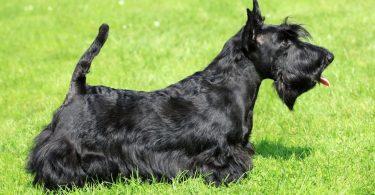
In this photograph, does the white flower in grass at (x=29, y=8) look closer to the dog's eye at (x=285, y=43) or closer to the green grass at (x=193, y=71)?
the green grass at (x=193, y=71)

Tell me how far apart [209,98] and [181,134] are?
1.30ft

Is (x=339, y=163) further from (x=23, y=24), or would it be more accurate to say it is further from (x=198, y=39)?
(x=23, y=24)

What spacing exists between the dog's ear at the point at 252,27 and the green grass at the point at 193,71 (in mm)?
1169

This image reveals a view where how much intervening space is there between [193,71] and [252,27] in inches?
146

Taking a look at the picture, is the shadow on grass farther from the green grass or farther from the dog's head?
the dog's head

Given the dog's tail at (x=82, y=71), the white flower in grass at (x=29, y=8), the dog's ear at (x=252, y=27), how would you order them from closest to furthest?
the dog's ear at (x=252, y=27), the dog's tail at (x=82, y=71), the white flower in grass at (x=29, y=8)

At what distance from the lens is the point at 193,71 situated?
26.9 ft

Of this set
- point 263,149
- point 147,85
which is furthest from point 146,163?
point 147,85

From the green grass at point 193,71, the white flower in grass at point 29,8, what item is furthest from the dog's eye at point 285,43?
the white flower in grass at point 29,8

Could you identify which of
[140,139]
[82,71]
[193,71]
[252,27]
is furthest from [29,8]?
[252,27]

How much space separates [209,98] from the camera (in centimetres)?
470

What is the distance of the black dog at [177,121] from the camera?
4.62 metres

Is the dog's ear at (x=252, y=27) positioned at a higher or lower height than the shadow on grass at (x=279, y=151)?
higher

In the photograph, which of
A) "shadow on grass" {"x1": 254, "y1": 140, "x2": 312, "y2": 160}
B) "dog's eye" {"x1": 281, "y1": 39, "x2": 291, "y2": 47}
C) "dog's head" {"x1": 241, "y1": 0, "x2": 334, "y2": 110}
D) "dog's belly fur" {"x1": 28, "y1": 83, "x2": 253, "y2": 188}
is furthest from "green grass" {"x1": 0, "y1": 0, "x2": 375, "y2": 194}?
"dog's eye" {"x1": 281, "y1": 39, "x2": 291, "y2": 47}
